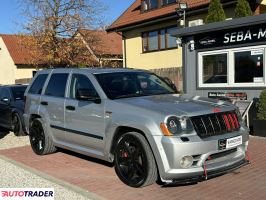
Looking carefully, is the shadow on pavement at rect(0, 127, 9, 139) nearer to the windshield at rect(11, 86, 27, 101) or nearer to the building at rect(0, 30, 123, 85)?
the windshield at rect(11, 86, 27, 101)

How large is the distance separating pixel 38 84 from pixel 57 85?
1.04 metres

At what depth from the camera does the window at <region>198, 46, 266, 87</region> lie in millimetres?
10938

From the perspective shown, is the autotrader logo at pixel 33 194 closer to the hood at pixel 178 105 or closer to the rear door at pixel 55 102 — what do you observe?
the hood at pixel 178 105

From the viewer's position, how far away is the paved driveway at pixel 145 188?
5695mm

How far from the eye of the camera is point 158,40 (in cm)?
2478

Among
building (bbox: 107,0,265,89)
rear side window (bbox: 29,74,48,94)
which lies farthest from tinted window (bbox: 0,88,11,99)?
building (bbox: 107,0,265,89)

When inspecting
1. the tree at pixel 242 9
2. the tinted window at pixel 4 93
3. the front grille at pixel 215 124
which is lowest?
the front grille at pixel 215 124

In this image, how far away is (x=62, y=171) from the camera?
7.32 metres

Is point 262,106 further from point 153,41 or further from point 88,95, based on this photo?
point 153,41

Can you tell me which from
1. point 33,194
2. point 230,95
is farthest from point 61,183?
point 230,95

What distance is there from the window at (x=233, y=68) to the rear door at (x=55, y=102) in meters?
5.13

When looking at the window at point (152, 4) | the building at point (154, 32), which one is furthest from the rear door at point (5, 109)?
the window at point (152, 4)

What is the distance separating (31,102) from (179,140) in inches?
177

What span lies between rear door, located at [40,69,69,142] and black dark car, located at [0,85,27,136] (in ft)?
11.4
